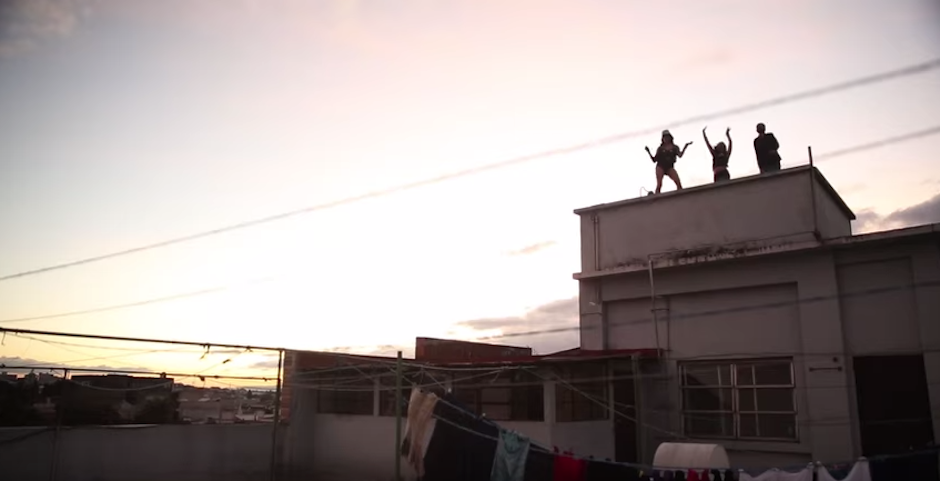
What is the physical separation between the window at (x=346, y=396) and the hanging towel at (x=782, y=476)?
1304 centimetres

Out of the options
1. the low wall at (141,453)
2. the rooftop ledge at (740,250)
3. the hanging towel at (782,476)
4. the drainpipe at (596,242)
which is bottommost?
the low wall at (141,453)

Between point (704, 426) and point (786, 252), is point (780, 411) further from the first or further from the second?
point (786, 252)

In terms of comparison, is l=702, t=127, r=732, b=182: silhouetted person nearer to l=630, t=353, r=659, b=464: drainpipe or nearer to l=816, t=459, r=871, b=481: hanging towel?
l=630, t=353, r=659, b=464: drainpipe

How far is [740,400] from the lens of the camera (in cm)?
1590

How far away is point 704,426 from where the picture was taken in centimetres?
1634

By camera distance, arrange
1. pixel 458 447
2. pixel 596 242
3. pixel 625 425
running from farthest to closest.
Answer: pixel 596 242 < pixel 625 425 < pixel 458 447

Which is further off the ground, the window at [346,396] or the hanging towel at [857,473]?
the window at [346,396]

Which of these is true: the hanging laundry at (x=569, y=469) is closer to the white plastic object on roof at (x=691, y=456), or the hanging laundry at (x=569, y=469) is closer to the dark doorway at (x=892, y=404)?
the white plastic object on roof at (x=691, y=456)

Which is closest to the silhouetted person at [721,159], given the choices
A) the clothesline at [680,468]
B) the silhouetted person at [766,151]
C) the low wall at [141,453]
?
the silhouetted person at [766,151]

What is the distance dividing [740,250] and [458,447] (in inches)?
319

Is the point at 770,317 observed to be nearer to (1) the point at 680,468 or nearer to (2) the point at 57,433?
(1) the point at 680,468

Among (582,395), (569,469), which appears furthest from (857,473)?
(582,395)

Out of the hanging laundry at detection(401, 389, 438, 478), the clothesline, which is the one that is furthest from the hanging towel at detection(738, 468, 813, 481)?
the hanging laundry at detection(401, 389, 438, 478)

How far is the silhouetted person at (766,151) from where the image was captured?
17.4 m
